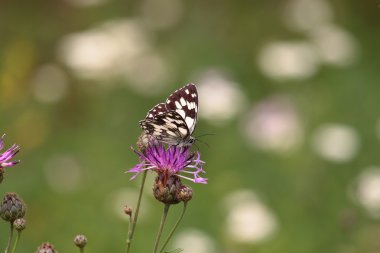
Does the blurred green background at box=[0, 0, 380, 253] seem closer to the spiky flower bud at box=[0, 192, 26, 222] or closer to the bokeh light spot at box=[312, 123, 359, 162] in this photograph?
the bokeh light spot at box=[312, 123, 359, 162]

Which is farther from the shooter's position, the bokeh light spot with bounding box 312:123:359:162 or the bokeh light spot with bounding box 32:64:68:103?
the bokeh light spot with bounding box 32:64:68:103

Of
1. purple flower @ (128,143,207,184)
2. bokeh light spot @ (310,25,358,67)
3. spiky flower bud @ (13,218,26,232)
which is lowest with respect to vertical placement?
spiky flower bud @ (13,218,26,232)

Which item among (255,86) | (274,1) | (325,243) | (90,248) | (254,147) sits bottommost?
(90,248)

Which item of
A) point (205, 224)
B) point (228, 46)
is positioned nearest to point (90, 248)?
point (205, 224)

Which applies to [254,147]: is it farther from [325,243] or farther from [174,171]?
[174,171]

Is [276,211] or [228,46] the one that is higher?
[228,46]

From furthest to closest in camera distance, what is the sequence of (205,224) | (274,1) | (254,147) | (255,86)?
(274,1) → (255,86) → (254,147) → (205,224)

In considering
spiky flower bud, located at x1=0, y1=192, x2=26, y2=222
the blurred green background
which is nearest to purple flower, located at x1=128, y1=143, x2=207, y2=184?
spiky flower bud, located at x1=0, y1=192, x2=26, y2=222

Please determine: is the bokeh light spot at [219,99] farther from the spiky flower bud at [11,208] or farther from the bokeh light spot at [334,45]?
the spiky flower bud at [11,208]
